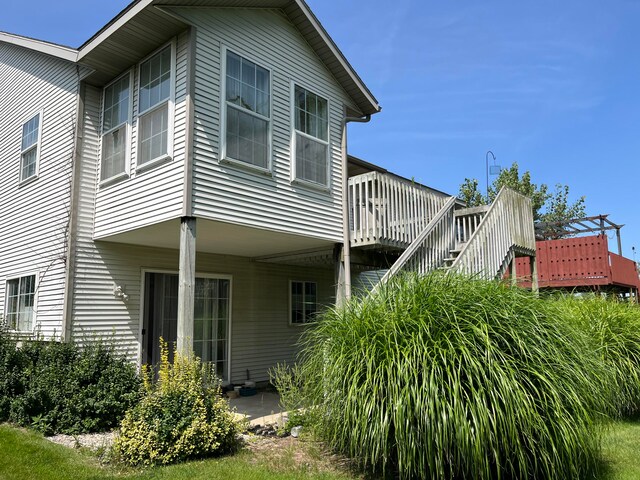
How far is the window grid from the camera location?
30.7ft

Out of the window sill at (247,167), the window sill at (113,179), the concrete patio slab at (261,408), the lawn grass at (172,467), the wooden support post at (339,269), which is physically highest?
the window sill at (247,167)

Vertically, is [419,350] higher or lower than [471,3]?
lower

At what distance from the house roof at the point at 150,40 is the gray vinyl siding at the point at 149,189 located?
0.34 metres

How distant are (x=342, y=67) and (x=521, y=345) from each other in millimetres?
6654

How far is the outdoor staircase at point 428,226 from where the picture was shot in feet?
27.8

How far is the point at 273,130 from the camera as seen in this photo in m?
7.88

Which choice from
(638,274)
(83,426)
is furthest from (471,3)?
(638,274)

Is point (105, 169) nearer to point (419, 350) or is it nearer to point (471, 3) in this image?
point (419, 350)

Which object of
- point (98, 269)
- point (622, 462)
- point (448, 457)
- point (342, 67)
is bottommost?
point (622, 462)

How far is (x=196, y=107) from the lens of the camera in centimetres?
668

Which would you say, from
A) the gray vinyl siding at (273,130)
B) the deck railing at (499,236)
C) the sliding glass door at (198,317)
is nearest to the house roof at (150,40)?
the gray vinyl siding at (273,130)

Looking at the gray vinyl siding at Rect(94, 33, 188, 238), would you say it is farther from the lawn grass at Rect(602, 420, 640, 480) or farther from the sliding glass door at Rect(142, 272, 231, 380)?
the lawn grass at Rect(602, 420, 640, 480)

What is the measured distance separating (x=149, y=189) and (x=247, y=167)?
1433 mm

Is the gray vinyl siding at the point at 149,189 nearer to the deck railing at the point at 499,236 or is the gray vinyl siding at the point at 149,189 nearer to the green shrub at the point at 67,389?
the green shrub at the point at 67,389
